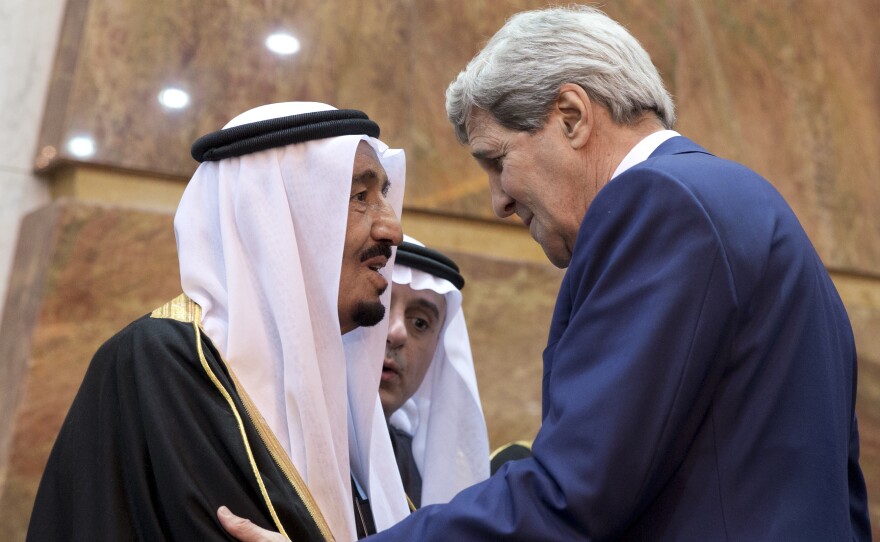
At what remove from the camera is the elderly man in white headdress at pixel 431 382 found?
403 cm

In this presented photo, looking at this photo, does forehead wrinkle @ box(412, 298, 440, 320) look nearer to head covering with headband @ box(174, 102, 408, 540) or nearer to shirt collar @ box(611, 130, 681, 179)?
head covering with headband @ box(174, 102, 408, 540)

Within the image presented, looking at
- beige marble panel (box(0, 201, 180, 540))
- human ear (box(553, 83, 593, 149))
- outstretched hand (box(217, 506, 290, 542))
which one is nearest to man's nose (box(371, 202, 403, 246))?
human ear (box(553, 83, 593, 149))

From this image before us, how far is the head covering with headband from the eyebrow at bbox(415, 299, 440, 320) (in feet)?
3.47

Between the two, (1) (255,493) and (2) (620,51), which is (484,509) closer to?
(1) (255,493)

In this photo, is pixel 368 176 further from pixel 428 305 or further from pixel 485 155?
pixel 428 305

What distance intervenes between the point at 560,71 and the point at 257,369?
0.99 meters

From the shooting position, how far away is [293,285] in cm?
276

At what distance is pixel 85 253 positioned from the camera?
4.20 m

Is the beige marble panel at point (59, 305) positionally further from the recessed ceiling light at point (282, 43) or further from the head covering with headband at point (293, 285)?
the head covering with headband at point (293, 285)

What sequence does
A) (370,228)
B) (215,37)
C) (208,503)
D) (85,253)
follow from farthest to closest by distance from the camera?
(215,37) → (85,253) → (370,228) → (208,503)

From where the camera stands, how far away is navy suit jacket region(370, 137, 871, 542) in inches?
77.8

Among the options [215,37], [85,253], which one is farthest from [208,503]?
[215,37]

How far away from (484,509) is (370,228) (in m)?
1.23

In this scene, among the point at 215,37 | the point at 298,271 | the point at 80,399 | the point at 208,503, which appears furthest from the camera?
the point at 215,37
